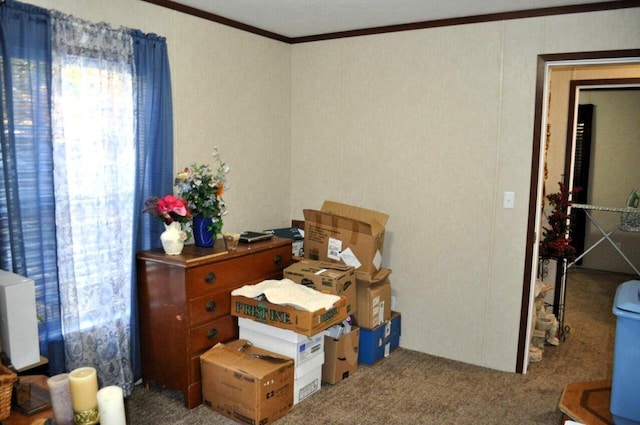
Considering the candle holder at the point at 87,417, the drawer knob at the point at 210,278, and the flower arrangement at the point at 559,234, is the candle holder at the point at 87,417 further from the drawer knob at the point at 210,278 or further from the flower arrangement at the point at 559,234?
the flower arrangement at the point at 559,234

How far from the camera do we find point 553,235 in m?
4.13

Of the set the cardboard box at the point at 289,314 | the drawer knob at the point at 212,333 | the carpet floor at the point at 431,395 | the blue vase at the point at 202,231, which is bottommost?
the carpet floor at the point at 431,395

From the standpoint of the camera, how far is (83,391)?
1.59 metres

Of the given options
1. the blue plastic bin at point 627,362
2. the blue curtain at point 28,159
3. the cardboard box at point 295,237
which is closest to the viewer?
the blue plastic bin at point 627,362

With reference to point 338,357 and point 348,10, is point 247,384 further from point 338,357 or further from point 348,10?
point 348,10

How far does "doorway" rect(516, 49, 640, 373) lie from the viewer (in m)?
3.15

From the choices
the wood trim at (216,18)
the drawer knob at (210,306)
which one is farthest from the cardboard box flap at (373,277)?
the wood trim at (216,18)

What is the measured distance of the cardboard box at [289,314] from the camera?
9.45ft

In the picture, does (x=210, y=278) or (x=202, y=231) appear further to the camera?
(x=202, y=231)

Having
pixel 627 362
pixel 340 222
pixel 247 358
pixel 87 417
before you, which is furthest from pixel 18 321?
pixel 627 362

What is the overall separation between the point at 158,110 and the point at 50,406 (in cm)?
190

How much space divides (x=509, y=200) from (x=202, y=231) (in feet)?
6.72

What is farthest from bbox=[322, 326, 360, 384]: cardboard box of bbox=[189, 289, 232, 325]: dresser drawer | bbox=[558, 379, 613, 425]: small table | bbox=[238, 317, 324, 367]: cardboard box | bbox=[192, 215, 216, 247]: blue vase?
bbox=[558, 379, 613, 425]: small table

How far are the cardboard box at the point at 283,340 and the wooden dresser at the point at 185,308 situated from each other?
11cm
